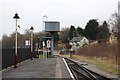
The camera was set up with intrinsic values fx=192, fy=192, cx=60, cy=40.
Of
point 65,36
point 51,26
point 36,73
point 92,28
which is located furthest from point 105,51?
point 65,36

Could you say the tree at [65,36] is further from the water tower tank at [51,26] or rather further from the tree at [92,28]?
the water tower tank at [51,26]

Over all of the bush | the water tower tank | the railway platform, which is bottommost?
the railway platform

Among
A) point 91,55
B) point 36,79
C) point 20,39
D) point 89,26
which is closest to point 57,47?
point 89,26

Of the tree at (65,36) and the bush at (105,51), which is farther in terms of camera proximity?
the tree at (65,36)

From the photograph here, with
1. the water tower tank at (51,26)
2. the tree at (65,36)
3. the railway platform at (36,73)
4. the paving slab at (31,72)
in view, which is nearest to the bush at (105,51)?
the railway platform at (36,73)

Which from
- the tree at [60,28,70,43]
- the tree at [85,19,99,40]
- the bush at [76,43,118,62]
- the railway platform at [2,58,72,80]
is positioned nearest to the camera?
the railway platform at [2,58,72,80]

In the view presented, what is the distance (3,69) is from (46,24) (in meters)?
18.8

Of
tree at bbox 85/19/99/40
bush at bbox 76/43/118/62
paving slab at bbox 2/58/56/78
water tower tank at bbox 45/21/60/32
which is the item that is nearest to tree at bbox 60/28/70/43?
tree at bbox 85/19/99/40

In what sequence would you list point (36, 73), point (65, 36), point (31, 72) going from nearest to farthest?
point (36, 73)
point (31, 72)
point (65, 36)

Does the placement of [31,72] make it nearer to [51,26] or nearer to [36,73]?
[36,73]

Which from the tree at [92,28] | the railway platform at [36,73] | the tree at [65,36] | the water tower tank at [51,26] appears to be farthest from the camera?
the tree at [65,36]

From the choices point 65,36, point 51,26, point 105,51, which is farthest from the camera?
point 65,36

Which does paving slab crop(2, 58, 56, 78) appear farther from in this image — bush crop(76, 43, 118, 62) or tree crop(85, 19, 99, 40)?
tree crop(85, 19, 99, 40)

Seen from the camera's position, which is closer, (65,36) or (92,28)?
(92,28)
